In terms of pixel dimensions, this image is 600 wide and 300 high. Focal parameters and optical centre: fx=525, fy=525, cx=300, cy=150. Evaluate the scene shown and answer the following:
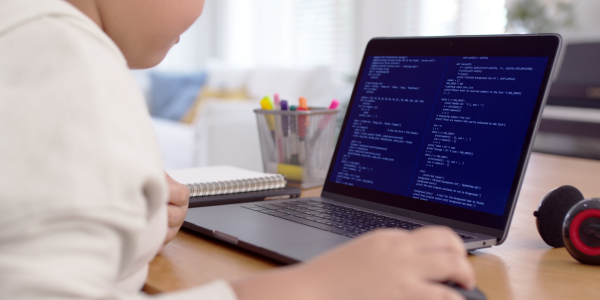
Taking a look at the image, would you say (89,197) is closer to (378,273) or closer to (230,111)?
(378,273)

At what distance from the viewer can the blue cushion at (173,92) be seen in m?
4.65

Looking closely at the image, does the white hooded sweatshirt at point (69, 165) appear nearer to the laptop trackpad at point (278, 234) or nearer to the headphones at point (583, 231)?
the laptop trackpad at point (278, 234)

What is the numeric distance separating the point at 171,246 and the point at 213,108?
242 cm

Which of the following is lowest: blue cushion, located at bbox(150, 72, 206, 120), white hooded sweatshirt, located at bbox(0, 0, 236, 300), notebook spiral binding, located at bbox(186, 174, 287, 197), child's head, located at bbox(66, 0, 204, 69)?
blue cushion, located at bbox(150, 72, 206, 120)

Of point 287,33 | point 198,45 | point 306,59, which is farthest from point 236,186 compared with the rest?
point 198,45

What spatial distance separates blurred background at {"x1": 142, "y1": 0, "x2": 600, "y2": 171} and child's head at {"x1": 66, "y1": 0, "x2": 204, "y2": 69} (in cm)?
116

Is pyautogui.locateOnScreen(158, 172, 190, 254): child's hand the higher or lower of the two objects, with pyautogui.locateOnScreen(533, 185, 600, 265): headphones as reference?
lower

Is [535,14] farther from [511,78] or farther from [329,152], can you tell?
[511,78]

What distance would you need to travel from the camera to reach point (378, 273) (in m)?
0.38

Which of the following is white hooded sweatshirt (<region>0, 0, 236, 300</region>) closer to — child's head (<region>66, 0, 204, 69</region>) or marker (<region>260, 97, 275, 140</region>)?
child's head (<region>66, 0, 204, 69</region>)

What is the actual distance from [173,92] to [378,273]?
185 inches

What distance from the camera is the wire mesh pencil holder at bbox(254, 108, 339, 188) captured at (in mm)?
1079

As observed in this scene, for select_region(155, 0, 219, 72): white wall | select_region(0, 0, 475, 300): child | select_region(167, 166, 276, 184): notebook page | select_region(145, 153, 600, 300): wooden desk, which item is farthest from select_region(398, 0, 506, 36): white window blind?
select_region(0, 0, 475, 300): child

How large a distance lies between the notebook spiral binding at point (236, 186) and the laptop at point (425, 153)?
70 mm
